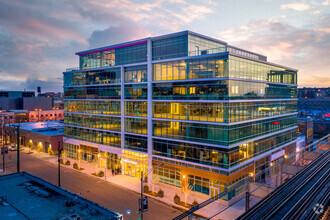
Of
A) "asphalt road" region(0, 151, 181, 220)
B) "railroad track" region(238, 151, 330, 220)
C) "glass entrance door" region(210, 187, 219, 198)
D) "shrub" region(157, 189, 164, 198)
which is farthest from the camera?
"shrub" region(157, 189, 164, 198)

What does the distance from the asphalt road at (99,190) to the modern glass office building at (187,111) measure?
6.31 meters

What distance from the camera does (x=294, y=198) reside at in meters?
28.8

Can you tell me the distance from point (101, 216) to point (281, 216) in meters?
17.5

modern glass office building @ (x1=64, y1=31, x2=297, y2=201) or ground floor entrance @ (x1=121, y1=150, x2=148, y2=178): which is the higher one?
modern glass office building @ (x1=64, y1=31, x2=297, y2=201)

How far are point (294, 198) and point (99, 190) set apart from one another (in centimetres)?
2858

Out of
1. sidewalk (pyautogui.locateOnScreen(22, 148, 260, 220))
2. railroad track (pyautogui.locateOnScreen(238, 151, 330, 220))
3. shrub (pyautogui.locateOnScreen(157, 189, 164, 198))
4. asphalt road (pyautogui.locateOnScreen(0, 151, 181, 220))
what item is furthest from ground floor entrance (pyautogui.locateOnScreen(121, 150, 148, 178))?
railroad track (pyautogui.locateOnScreen(238, 151, 330, 220))

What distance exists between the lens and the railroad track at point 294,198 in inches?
965

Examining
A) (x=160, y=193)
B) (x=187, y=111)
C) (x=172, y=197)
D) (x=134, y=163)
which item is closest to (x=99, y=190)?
(x=134, y=163)

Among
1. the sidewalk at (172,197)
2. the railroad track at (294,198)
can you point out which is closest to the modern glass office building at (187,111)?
the sidewalk at (172,197)

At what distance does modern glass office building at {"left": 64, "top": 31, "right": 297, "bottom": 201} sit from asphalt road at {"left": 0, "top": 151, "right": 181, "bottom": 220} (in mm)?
6311

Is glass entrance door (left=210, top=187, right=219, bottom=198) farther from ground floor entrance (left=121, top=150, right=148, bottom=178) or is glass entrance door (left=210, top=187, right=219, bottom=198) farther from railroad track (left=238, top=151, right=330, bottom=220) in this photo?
ground floor entrance (left=121, top=150, right=148, bottom=178)

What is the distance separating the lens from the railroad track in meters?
24.5

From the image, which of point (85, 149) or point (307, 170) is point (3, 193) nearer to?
point (85, 149)

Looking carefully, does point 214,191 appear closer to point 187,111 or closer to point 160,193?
point 160,193
